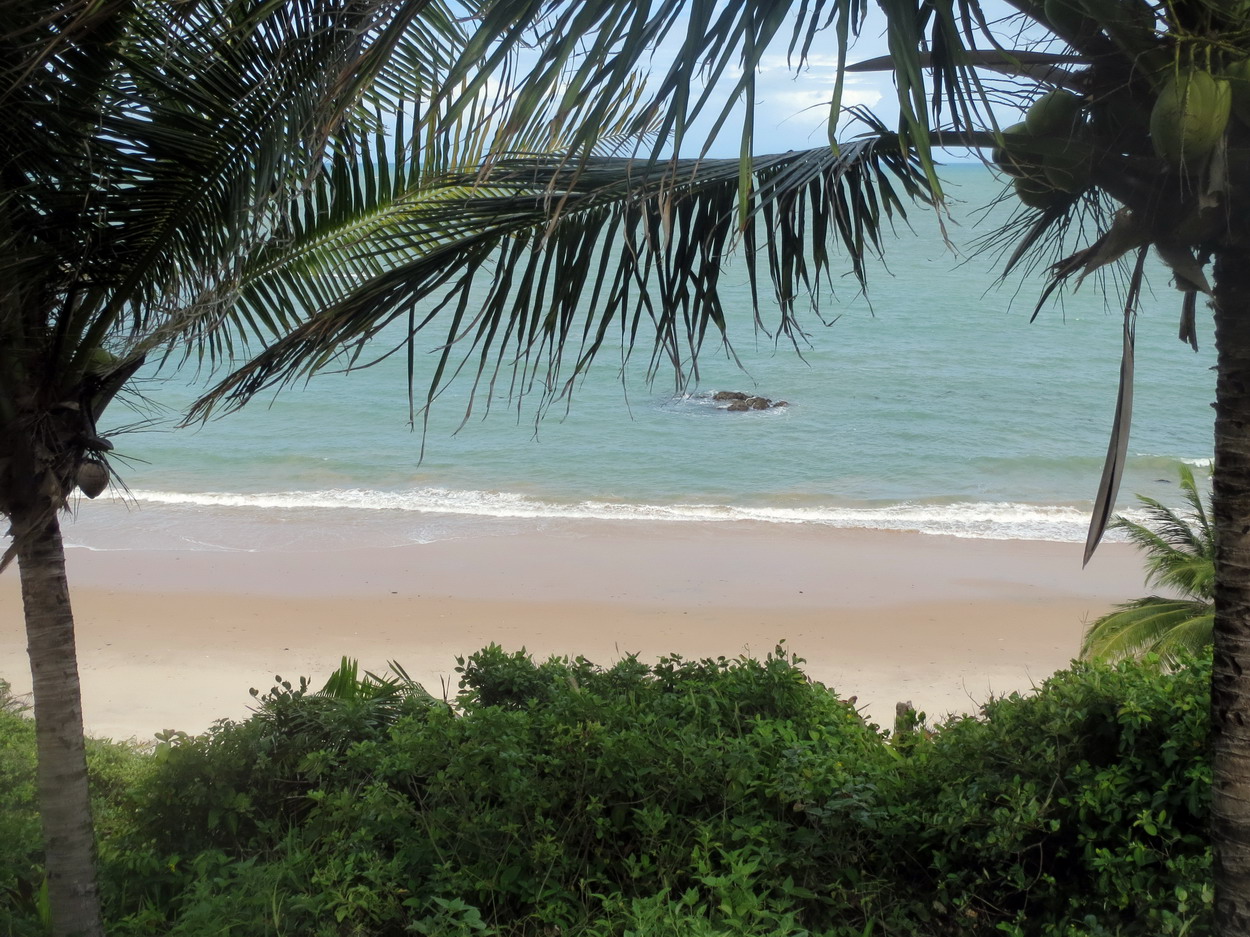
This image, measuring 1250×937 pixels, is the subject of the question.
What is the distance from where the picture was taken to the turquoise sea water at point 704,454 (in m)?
15.5

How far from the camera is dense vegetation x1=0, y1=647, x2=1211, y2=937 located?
9.29ft

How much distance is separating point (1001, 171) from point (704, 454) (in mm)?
17124

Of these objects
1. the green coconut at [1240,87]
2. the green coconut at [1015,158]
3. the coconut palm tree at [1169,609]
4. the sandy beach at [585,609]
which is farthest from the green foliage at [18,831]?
the coconut palm tree at [1169,609]

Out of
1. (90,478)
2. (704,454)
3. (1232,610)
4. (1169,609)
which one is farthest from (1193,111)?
(704,454)

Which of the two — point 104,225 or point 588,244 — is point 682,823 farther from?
point 104,225

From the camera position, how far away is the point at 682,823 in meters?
3.24

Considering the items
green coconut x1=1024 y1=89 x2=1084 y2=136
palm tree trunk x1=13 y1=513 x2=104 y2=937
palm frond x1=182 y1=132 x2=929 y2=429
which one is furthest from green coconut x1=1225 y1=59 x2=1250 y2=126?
palm tree trunk x1=13 y1=513 x2=104 y2=937

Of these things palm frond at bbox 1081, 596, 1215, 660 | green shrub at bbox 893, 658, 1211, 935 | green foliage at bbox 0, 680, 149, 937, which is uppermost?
green shrub at bbox 893, 658, 1211, 935

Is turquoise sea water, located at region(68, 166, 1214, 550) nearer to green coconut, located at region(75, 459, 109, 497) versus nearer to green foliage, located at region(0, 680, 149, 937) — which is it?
green foliage, located at region(0, 680, 149, 937)

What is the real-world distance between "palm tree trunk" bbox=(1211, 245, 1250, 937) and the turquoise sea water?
8639 mm

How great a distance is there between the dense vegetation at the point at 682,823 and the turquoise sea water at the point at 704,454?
7.91m

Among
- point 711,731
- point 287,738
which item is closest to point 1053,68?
point 711,731

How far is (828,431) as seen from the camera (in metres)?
21.4

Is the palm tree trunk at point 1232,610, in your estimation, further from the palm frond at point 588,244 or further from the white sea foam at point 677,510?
the white sea foam at point 677,510
